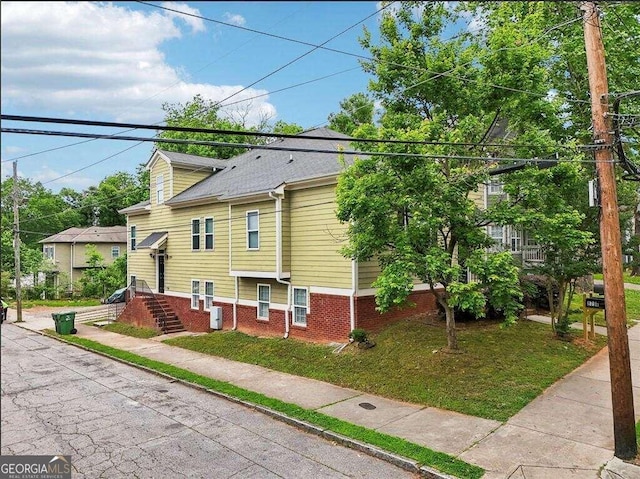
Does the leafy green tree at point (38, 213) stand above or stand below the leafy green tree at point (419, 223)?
above

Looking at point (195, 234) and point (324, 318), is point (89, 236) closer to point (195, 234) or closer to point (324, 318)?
point (195, 234)

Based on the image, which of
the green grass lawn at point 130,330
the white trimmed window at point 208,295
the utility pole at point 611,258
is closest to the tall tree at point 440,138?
the utility pole at point 611,258

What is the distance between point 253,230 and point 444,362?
27.8 ft

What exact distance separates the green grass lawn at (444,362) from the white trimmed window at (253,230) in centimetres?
362

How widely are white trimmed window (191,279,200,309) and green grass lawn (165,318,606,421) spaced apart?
535 cm

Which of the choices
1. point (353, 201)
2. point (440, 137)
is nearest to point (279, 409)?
point (353, 201)

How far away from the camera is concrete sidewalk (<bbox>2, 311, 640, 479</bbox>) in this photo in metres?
6.44

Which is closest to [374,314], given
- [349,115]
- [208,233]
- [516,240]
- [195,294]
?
[208,233]

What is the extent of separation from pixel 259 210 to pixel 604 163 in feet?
37.0

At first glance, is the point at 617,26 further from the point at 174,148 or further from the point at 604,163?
the point at 174,148

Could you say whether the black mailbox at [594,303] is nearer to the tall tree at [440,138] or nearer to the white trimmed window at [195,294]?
the tall tree at [440,138]

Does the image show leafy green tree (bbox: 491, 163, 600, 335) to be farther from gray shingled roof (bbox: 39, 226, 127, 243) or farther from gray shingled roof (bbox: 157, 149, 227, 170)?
gray shingled roof (bbox: 39, 226, 127, 243)

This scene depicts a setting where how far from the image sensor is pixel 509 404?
860 cm

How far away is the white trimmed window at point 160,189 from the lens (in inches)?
877
